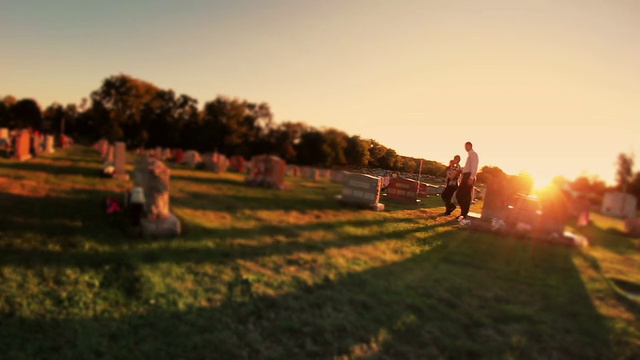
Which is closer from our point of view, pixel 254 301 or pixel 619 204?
pixel 619 204

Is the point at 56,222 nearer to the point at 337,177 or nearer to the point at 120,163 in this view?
the point at 120,163

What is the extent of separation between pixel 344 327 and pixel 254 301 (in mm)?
2551

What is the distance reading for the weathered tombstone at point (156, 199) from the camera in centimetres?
1181

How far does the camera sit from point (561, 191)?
6.12 ft

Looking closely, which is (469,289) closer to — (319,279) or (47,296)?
(319,279)

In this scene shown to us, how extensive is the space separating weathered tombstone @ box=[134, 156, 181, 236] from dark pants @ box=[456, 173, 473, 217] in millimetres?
11033

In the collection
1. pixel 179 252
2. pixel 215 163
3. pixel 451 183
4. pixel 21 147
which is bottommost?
pixel 179 252

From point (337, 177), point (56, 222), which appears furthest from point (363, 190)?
point (56, 222)

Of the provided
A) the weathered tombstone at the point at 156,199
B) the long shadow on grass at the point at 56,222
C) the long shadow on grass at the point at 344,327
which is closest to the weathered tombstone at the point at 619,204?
the long shadow on grass at the point at 344,327

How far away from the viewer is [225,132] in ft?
24.7

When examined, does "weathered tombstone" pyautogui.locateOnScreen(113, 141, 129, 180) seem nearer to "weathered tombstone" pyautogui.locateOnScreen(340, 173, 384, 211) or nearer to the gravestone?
the gravestone

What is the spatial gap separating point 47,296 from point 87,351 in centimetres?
231

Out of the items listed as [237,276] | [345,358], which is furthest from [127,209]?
[345,358]

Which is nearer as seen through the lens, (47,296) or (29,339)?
(29,339)
